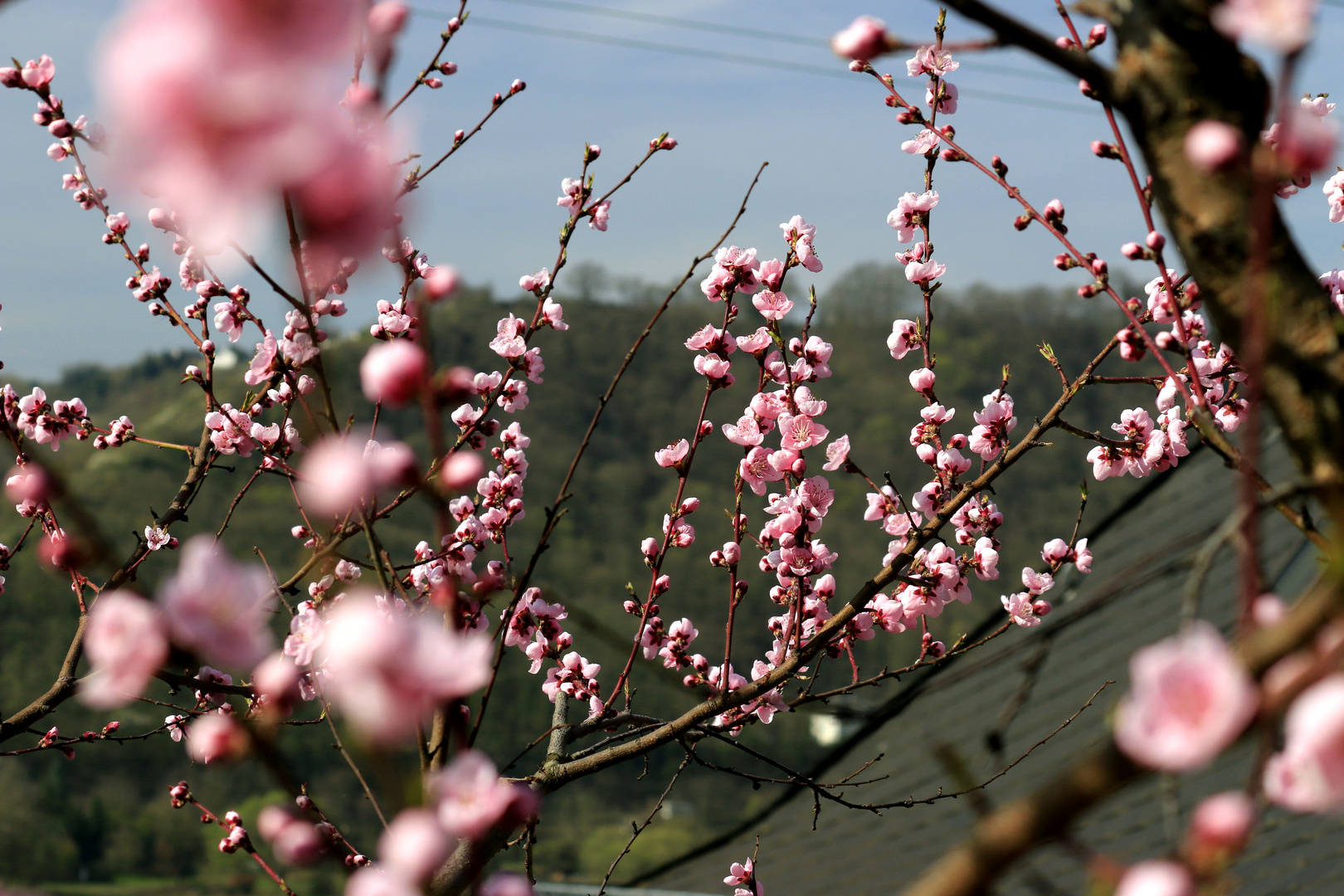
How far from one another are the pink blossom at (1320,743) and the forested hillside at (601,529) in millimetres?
16993

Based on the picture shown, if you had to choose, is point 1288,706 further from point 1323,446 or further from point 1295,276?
point 1295,276

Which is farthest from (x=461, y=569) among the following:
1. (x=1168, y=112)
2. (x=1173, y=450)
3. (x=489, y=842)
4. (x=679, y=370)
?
(x=679, y=370)

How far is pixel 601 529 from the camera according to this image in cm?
2239

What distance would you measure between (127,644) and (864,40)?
789mm

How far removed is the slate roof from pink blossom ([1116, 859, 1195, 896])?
2558mm

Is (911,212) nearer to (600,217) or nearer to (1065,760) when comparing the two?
(600,217)

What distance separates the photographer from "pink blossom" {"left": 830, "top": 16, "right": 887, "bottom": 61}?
89 cm

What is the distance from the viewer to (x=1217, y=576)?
5734 millimetres

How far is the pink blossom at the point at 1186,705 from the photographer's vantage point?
471mm

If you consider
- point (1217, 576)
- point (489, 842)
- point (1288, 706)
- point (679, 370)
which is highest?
point (679, 370)

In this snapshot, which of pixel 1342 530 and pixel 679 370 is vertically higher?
pixel 679 370

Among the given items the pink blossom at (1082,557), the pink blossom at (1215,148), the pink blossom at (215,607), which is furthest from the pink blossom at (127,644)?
the pink blossom at (1082,557)

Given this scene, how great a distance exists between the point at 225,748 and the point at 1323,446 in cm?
87

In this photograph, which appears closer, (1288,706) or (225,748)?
(1288,706)
